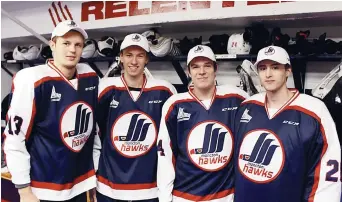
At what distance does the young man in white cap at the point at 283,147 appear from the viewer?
1.27 metres

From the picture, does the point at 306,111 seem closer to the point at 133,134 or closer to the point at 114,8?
the point at 133,134

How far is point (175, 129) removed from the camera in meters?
1.54

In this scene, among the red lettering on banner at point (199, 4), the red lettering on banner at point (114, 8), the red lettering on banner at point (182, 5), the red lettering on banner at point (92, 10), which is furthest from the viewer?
the red lettering on banner at point (92, 10)

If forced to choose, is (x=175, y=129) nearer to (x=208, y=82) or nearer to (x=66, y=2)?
(x=208, y=82)

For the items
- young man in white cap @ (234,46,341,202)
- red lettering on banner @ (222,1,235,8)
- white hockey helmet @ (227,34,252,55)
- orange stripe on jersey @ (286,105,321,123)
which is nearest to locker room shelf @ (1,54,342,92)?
white hockey helmet @ (227,34,252,55)

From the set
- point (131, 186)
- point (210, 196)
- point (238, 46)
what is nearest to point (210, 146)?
point (210, 196)

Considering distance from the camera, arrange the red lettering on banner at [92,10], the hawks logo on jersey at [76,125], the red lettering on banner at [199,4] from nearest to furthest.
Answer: the hawks logo on jersey at [76,125], the red lettering on banner at [199,4], the red lettering on banner at [92,10]

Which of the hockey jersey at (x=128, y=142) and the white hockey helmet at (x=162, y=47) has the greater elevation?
the white hockey helmet at (x=162, y=47)

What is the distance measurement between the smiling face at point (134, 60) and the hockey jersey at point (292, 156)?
0.64 m

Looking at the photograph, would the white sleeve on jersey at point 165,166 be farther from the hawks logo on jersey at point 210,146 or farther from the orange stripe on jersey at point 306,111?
the orange stripe on jersey at point 306,111

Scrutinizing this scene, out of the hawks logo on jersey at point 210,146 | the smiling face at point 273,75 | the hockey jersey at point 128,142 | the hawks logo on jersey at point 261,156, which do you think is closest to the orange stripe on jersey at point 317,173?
the hawks logo on jersey at point 261,156

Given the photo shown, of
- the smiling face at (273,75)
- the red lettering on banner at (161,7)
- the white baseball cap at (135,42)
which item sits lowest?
the smiling face at (273,75)

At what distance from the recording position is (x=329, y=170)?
1261 millimetres

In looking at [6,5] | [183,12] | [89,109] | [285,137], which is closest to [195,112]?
[285,137]
